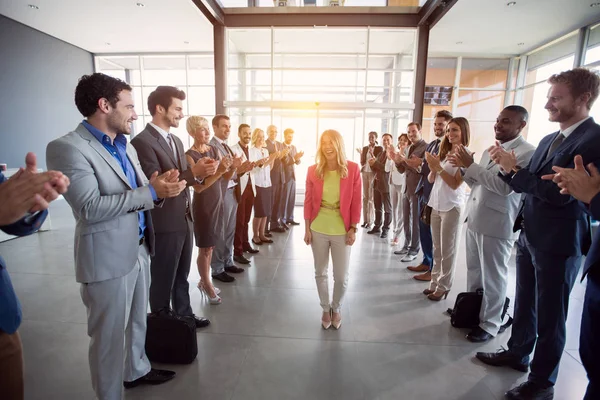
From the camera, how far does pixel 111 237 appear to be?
1548 mm

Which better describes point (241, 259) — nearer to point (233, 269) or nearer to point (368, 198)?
point (233, 269)

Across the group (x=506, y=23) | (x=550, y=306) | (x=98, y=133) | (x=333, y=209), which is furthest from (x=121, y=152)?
(x=506, y=23)

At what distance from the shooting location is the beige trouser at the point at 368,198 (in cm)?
648

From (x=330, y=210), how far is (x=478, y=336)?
171cm

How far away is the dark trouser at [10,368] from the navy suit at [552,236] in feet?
8.62

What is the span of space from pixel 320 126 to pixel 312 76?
1.64 meters

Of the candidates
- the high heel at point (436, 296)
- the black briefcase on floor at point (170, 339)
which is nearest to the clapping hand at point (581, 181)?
the high heel at point (436, 296)

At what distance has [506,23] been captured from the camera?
723 centimetres

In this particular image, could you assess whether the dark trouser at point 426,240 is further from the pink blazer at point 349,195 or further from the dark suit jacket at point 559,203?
the dark suit jacket at point 559,203

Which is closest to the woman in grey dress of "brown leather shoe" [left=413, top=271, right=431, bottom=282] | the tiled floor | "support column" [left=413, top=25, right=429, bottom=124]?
the tiled floor

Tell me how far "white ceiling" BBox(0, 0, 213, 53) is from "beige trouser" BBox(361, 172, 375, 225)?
5414 millimetres

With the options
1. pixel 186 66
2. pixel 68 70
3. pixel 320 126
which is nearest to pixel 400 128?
pixel 320 126

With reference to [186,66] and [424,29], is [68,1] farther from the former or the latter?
[424,29]

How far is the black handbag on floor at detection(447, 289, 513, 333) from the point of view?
272 centimetres
